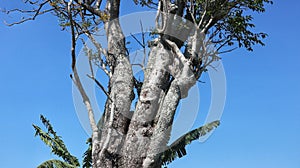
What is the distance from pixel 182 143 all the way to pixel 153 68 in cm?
189

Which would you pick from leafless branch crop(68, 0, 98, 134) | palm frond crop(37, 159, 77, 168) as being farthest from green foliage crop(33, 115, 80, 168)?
leafless branch crop(68, 0, 98, 134)

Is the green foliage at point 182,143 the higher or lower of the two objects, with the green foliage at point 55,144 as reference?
lower

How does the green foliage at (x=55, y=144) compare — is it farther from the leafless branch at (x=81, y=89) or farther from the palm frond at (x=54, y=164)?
the leafless branch at (x=81, y=89)

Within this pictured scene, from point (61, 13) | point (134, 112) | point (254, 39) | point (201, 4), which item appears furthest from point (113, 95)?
point (254, 39)

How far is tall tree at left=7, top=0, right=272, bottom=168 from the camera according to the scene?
7.93m

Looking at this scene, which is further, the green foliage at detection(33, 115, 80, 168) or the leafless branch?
the green foliage at detection(33, 115, 80, 168)

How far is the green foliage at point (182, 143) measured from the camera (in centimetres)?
916

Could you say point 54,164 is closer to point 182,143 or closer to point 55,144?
point 55,144

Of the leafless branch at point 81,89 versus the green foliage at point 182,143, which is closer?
the leafless branch at point 81,89

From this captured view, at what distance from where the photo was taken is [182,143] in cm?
920

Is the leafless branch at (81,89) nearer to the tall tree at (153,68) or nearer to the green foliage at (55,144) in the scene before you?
the tall tree at (153,68)

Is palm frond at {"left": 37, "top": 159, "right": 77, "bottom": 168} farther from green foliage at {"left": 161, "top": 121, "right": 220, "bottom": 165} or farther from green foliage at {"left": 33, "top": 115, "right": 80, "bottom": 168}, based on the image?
green foliage at {"left": 161, "top": 121, "right": 220, "bottom": 165}

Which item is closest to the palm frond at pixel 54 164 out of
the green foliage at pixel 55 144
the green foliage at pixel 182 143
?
the green foliage at pixel 55 144

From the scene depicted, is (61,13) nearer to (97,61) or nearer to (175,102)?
(97,61)
